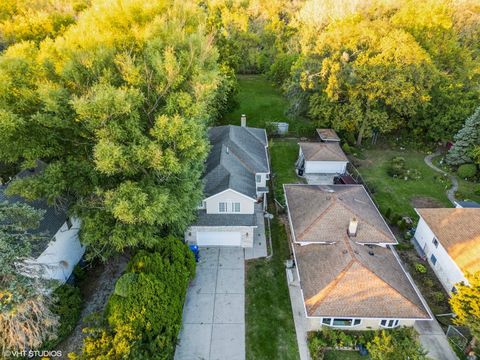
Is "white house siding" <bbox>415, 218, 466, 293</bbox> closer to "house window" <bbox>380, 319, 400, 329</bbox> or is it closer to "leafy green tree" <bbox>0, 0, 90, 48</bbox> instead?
"house window" <bbox>380, 319, 400, 329</bbox>

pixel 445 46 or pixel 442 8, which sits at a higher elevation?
pixel 442 8

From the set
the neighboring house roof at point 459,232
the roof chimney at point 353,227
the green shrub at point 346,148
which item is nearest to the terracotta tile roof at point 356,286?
the roof chimney at point 353,227

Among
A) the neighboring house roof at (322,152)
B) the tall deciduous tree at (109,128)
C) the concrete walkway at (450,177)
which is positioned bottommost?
the concrete walkway at (450,177)

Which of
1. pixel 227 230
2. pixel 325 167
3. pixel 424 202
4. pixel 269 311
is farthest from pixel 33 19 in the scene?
pixel 424 202

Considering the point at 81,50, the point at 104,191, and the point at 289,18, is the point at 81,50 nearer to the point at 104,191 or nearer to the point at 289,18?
the point at 104,191

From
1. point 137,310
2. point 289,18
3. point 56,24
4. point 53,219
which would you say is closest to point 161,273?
point 137,310

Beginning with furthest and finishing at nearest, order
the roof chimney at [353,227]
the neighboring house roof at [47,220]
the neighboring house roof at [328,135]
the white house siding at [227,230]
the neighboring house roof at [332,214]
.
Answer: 1. the neighboring house roof at [328,135]
2. the white house siding at [227,230]
3. the neighboring house roof at [332,214]
4. the roof chimney at [353,227]
5. the neighboring house roof at [47,220]

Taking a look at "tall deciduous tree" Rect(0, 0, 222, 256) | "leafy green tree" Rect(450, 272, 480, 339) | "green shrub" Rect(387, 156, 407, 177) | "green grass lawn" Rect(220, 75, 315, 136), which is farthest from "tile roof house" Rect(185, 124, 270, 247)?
"green grass lawn" Rect(220, 75, 315, 136)

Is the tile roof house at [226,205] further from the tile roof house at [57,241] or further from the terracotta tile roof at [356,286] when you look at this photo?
the tile roof house at [57,241]
